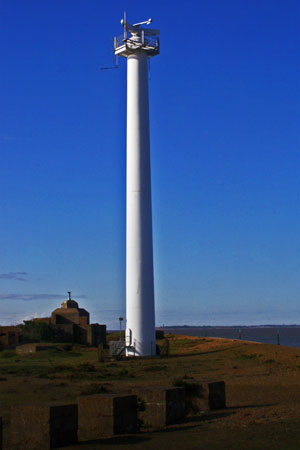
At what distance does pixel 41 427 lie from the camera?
37.4 ft

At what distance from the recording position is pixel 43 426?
11.4 metres

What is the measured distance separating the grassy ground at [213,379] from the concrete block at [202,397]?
0.30 metres

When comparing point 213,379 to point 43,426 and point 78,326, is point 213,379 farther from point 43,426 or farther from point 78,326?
point 78,326

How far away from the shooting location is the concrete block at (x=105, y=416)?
40.3 feet

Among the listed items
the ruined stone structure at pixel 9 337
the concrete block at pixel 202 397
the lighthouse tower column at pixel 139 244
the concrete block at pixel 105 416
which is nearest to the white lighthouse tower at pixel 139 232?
the lighthouse tower column at pixel 139 244

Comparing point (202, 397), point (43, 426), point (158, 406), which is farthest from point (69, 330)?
point (43, 426)

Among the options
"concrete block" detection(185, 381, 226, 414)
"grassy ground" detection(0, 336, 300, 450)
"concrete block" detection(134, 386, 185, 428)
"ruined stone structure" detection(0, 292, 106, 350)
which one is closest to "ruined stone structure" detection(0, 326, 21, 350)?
"ruined stone structure" detection(0, 292, 106, 350)

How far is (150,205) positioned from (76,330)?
24972mm

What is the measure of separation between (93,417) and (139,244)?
28.7 m

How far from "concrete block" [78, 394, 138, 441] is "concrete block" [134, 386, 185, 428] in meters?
0.77

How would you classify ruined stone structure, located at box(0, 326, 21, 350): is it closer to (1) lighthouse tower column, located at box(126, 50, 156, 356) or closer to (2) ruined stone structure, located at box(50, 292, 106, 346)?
(2) ruined stone structure, located at box(50, 292, 106, 346)

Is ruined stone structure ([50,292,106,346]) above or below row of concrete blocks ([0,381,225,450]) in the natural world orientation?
above

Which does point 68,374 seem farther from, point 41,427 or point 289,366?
point 41,427

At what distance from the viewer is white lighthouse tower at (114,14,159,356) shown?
41031 mm
